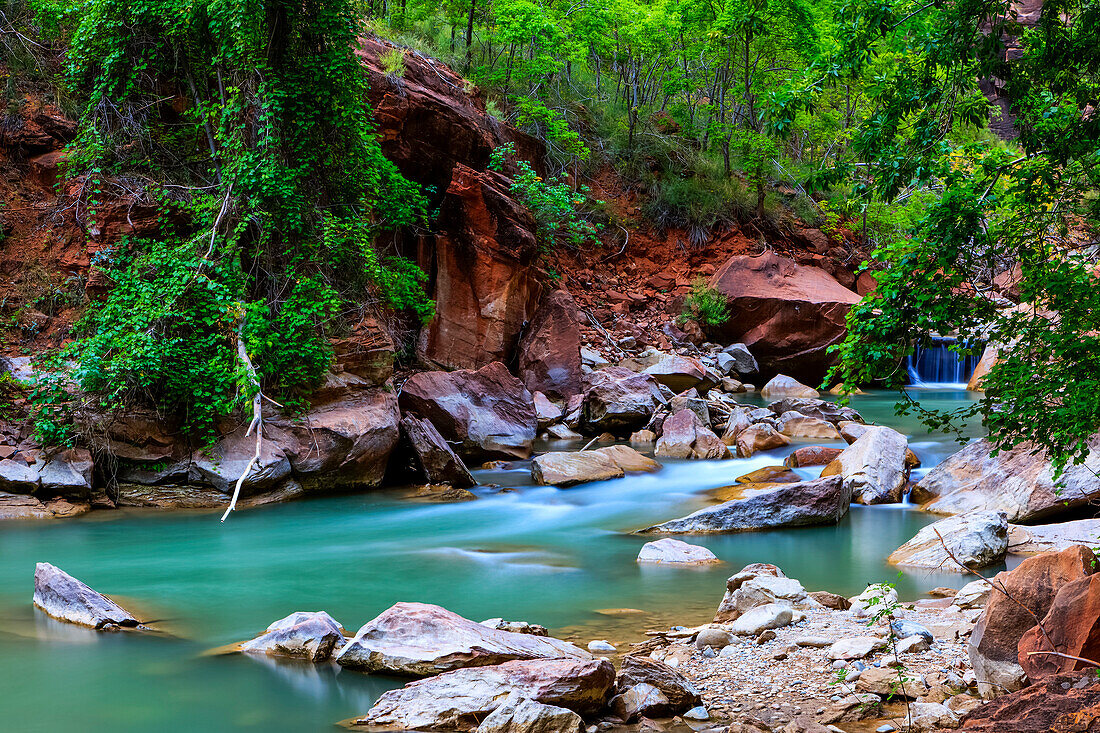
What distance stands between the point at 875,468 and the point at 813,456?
153 cm

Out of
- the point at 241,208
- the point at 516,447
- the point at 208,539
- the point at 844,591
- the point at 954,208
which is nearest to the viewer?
the point at 954,208

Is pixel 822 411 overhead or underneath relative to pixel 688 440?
overhead

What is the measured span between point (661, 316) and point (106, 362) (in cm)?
1626

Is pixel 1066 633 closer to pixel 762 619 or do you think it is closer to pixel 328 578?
pixel 762 619

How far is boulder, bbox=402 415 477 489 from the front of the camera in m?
12.5

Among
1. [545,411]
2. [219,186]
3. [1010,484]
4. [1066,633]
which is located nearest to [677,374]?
[545,411]

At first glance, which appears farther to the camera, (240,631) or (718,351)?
(718,351)

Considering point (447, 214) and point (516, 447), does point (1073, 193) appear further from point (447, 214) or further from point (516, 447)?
point (447, 214)

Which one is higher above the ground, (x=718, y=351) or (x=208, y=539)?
(x=718, y=351)

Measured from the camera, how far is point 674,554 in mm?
8742

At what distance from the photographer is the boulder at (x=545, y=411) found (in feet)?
54.2

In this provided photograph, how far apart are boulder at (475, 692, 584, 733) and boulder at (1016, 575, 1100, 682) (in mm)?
2270

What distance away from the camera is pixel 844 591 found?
300 inches

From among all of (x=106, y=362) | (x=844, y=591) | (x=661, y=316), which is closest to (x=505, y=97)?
(x=661, y=316)
